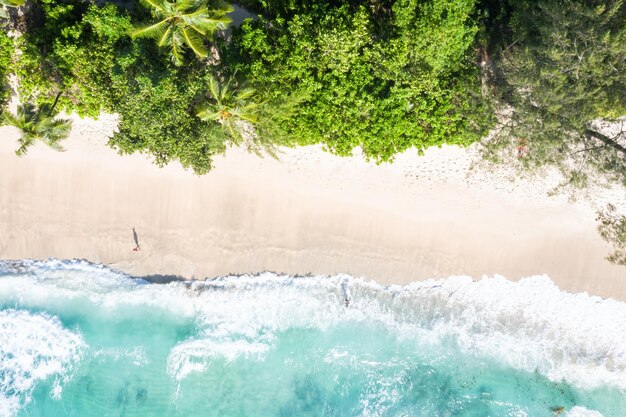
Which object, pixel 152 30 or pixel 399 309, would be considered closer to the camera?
pixel 152 30

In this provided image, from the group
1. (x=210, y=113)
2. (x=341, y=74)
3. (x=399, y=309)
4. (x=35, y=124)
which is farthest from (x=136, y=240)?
(x=399, y=309)

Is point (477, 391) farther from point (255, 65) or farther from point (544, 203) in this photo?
point (255, 65)

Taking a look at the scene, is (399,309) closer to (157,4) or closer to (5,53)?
(157,4)

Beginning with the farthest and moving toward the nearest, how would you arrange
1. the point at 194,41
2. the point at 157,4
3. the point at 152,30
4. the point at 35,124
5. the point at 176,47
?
the point at 35,124 → the point at 176,47 → the point at 194,41 → the point at 152,30 → the point at 157,4

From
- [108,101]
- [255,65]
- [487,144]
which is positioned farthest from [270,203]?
[487,144]

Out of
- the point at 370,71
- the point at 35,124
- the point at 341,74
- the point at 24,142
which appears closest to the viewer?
the point at 341,74

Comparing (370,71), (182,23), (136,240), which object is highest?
(182,23)

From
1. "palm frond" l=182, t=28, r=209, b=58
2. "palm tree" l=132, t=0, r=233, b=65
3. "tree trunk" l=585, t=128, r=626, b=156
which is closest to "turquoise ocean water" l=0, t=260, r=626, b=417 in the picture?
"tree trunk" l=585, t=128, r=626, b=156
